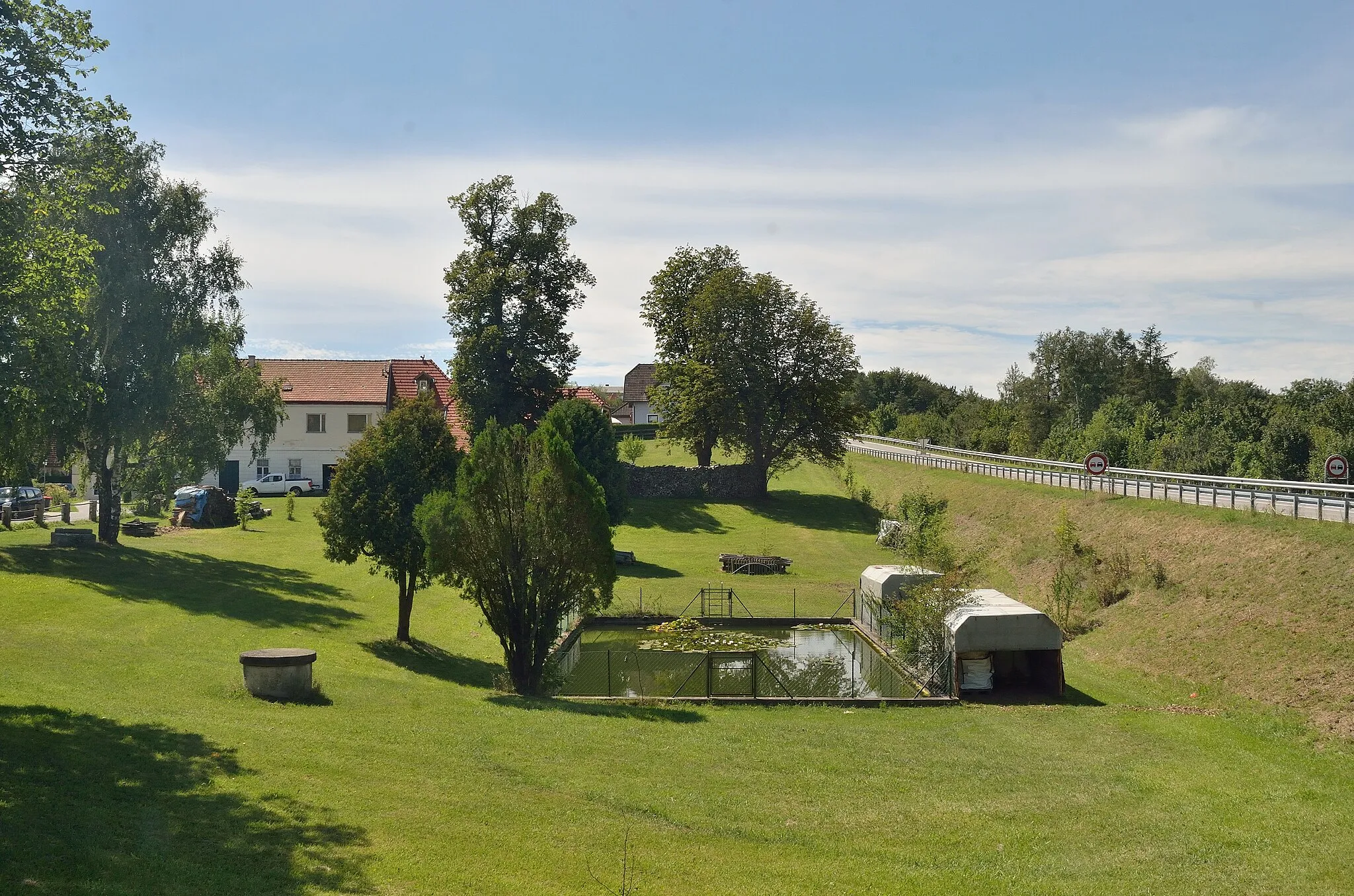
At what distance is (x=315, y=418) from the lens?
67.9m

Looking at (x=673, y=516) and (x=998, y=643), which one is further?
(x=673, y=516)

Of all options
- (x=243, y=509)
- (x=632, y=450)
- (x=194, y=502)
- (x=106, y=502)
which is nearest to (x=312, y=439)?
(x=194, y=502)

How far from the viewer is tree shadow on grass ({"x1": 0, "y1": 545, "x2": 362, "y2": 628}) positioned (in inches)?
1171

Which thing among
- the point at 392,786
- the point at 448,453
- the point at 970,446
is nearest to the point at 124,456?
the point at 448,453

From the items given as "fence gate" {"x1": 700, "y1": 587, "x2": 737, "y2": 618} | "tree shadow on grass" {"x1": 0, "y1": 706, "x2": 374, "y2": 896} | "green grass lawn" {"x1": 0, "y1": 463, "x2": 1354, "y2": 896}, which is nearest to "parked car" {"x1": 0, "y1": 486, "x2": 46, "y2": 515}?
"green grass lawn" {"x1": 0, "y1": 463, "x2": 1354, "y2": 896}

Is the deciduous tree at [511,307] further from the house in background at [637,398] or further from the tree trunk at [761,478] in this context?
the house in background at [637,398]

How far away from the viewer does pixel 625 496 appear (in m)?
49.9

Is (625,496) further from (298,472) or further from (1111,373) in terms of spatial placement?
(1111,373)

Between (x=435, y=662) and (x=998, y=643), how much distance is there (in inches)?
611

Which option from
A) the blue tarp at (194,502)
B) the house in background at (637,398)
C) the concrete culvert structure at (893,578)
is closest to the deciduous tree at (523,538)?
the concrete culvert structure at (893,578)

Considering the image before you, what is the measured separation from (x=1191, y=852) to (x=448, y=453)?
22.3 metres

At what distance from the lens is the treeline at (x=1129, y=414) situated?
2063 inches

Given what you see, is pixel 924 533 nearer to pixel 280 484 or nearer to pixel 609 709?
pixel 609 709

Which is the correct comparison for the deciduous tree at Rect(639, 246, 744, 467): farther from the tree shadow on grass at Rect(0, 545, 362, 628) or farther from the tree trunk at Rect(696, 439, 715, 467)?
the tree shadow on grass at Rect(0, 545, 362, 628)
